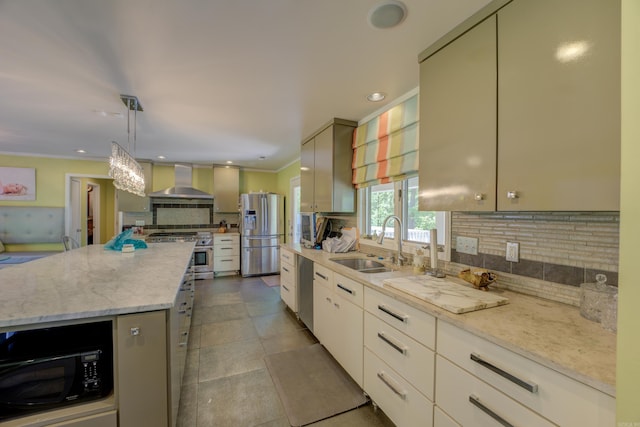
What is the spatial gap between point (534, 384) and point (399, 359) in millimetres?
670

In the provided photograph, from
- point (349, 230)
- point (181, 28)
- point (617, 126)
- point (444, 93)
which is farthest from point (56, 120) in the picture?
point (617, 126)

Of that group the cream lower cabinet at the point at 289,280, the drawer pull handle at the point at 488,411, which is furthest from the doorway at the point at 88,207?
the drawer pull handle at the point at 488,411

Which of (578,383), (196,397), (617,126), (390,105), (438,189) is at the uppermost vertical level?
(390,105)

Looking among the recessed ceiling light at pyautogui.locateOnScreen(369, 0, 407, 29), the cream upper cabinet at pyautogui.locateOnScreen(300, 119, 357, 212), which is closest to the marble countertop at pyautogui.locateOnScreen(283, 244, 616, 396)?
the recessed ceiling light at pyautogui.locateOnScreen(369, 0, 407, 29)

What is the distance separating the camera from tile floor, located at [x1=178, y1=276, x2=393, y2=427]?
1.62 m

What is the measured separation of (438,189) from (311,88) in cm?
130

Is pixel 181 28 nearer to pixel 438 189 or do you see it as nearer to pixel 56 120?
pixel 438 189

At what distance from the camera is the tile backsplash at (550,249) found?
111 cm

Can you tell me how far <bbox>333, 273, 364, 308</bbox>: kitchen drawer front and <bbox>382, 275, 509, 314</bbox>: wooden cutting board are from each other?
9.9 inches

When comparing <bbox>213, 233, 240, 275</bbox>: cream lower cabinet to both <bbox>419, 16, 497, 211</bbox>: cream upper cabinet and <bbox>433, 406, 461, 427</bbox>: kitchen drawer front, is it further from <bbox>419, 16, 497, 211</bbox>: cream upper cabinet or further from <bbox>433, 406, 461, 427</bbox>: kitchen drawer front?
<bbox>433, 406, 461, 427</bbox>: kitchen drawer front

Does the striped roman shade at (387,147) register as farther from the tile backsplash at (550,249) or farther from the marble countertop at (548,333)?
the marble countertop at (548,333)

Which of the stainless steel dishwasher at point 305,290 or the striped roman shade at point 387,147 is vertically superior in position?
the striped roman shade at point 387,147

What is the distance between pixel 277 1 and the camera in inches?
47.8

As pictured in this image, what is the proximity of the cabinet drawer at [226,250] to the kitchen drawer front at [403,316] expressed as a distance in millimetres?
4107
